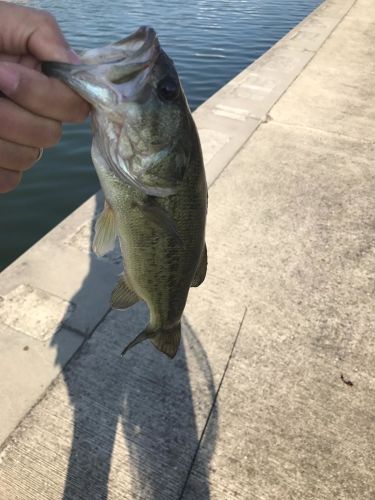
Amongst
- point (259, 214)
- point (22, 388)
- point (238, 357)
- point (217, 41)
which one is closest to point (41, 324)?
point (22, 388)

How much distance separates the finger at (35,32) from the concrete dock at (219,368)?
2.03 m

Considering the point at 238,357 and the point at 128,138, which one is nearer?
the point at 128,138

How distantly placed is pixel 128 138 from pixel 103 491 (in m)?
1.90

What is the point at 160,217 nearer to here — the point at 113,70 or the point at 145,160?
the point at 145,160

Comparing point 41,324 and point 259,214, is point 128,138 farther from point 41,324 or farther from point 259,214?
point 259,214

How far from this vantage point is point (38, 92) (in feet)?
4.71

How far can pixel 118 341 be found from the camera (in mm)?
2990

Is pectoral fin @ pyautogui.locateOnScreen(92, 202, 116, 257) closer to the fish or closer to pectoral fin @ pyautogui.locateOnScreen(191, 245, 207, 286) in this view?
the fish

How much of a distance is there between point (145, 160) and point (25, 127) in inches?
18.5

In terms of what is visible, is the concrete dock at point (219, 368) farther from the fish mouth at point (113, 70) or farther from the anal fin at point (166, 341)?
the fish mouth at point (113, 70)

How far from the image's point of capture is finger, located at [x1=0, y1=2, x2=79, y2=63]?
149cm

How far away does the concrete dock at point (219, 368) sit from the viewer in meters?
2.33

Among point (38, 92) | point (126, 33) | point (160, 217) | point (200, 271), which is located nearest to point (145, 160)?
point (160, 217)

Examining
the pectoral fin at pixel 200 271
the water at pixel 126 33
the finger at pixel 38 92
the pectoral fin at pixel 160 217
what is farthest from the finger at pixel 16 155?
the water at pixel 126 33
